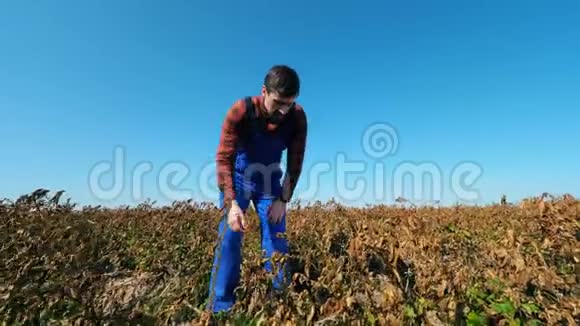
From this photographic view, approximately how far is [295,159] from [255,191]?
420 millimetres

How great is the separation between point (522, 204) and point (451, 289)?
65.6 inches

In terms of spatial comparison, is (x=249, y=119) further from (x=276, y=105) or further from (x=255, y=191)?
(x=255, y=191)

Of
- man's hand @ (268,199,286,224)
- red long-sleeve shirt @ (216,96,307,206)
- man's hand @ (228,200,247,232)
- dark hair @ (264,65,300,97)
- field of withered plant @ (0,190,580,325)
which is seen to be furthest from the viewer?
man's hand @ (268,199,286,224)

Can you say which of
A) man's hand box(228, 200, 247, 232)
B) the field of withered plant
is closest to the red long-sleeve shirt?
man's hand box(228, 200, 247, 232)

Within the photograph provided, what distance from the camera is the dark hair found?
2.94 metres

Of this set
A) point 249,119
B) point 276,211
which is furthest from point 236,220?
point 249,119

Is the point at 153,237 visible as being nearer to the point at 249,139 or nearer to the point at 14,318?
the point at 249,139

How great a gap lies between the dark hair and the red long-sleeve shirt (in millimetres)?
338

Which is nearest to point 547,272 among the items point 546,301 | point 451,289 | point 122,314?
point 546,301

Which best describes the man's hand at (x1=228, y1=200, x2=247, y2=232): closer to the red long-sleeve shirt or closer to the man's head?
the red long-sleeve shirt

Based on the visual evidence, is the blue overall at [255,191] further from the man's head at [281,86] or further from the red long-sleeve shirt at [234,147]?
the man's head at [281,86]

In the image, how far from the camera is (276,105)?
312 cm

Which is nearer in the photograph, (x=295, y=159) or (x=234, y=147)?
(x=234, y=147)

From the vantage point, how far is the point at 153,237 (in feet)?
17.4
